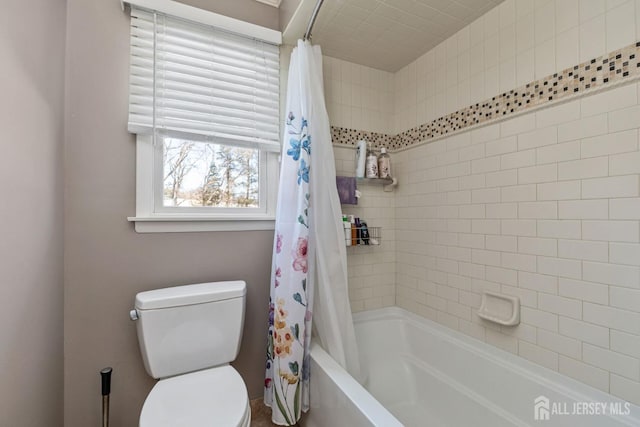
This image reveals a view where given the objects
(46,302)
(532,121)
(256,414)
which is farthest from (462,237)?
(46,302)

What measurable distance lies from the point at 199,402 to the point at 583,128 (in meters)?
1.91

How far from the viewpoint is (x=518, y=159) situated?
1314mm

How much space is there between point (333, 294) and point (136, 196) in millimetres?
1126

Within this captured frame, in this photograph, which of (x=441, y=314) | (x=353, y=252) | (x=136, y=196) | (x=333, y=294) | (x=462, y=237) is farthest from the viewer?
(x=353, y=252)

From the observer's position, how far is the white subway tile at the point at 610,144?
A: 98cm

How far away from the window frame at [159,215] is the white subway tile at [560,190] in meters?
1.37

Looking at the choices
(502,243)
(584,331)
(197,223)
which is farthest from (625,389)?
(197,223)

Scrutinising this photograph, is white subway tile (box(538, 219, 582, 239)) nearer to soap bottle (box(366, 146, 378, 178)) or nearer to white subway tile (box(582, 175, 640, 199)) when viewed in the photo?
white subway tile (box(582, 175, 640, 199))

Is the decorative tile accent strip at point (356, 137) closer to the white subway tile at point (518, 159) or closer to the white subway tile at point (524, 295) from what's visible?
the white subway tile at point (518, 159)

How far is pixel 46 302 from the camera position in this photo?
111 cm

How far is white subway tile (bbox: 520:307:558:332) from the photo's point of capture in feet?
3.89

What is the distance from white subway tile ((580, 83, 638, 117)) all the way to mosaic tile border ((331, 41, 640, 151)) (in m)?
0.03

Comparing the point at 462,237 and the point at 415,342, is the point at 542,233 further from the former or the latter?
the point at 415,342

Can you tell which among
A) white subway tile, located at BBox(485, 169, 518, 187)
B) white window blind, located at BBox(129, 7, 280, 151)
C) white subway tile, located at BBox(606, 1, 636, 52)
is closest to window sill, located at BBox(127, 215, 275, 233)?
white window blind, located at BBox(129, 7, 280, 151)
